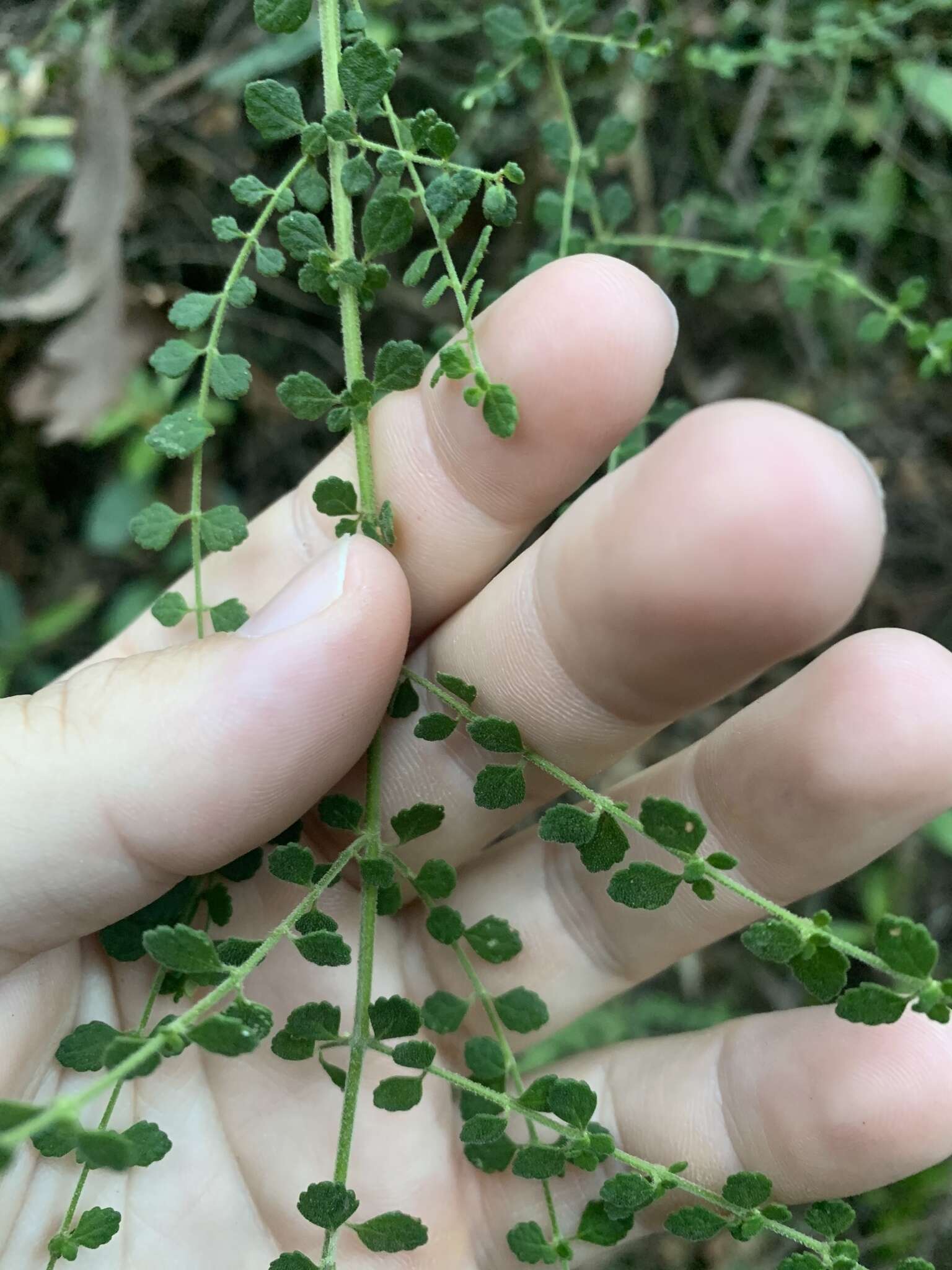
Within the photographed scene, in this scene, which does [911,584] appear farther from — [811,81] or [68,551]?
[68,551]

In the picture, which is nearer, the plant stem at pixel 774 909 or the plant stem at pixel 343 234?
the plant stem at pixel 774 909

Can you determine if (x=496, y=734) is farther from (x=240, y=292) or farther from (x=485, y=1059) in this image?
(x=240, y=292)

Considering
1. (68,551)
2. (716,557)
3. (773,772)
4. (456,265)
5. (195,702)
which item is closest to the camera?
(716,557)

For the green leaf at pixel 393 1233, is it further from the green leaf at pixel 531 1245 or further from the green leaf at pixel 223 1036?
the green leaf at pixel 223 1036

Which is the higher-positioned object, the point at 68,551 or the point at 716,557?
the point at 716,557

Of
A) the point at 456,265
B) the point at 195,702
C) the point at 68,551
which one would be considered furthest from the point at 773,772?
the point at 68,551

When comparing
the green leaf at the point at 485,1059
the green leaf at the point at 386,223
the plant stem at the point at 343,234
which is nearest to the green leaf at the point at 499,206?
the green leaf at the point at 386,223

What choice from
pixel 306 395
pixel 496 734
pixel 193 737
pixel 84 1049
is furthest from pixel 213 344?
pixel 84 1049
